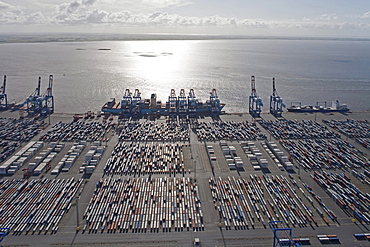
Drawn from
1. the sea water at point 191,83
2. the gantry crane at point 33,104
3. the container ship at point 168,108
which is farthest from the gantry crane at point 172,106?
the gantry crane at point 33,104

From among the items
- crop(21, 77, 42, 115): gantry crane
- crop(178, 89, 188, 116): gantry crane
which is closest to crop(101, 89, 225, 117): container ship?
crop(178, 89, 188, 116): gantry crane

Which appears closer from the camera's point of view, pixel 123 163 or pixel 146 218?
pixel 146 218

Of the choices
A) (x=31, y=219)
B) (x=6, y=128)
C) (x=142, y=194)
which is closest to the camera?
(x=31, y=219)

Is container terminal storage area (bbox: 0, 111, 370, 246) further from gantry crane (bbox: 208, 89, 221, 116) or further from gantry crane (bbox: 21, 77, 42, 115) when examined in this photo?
gantry crane (bbox: 208, 89, 221, 116)

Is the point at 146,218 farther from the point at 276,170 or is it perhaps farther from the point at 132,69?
the point at 132,69

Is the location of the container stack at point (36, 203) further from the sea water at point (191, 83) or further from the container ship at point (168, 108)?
the sea water at point (191, 83)

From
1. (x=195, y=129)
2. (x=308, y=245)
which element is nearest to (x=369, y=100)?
(x=195, y=129)
